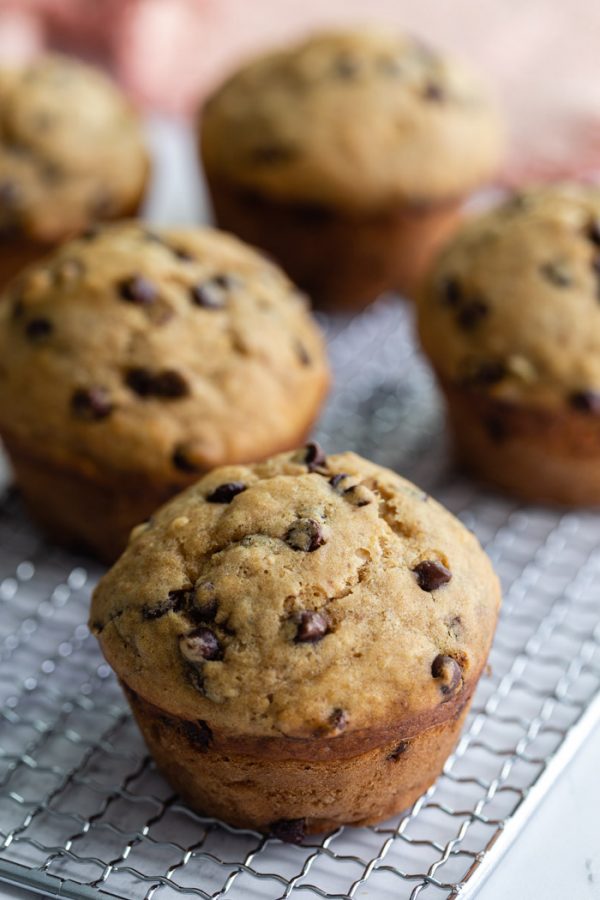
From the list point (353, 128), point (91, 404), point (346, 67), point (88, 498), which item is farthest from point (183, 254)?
point (346, 67)

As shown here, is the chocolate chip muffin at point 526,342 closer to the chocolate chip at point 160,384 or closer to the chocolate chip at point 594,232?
the chocolate chip at point 594,232

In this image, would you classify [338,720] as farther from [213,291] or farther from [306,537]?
[213,291]

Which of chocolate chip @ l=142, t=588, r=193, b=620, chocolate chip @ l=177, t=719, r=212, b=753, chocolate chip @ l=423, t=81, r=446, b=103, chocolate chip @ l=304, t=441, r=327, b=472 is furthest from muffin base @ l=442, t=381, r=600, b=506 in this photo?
chocolate chip @ l=177, t=719, r=212, b=753

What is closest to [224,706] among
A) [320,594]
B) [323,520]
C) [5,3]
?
[320,594]

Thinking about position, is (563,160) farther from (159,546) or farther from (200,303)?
(159,546)

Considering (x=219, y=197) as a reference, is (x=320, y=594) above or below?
above

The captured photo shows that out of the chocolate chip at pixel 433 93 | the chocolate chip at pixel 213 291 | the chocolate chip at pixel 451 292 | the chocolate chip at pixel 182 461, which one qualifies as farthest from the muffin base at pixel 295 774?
the chocolate chip at pixel 433 93
